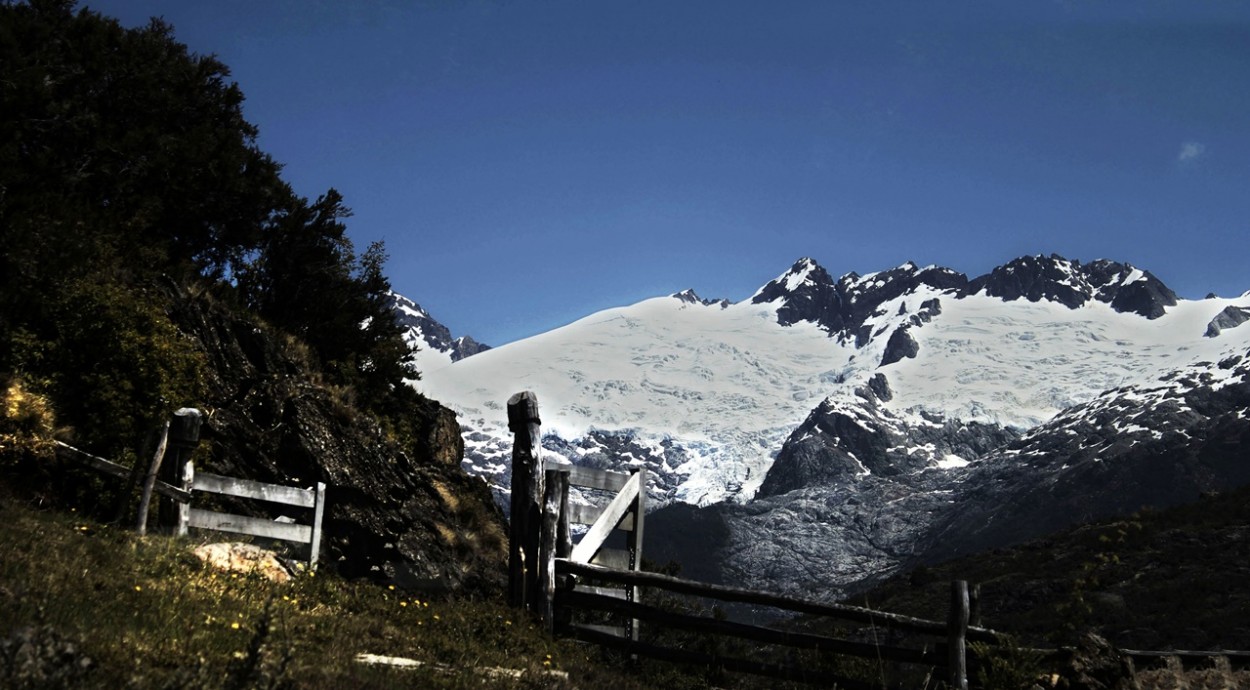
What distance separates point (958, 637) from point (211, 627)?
24.6ft

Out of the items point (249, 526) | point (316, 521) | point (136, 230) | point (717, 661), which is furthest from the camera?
point (136, 230)

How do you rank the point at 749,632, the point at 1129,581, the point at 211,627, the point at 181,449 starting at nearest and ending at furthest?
the point at 211,627 → the point at 749,632 → the point at 181,449 → the point at 1129,581

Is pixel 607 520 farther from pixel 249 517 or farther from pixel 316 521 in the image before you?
pixel 249 517

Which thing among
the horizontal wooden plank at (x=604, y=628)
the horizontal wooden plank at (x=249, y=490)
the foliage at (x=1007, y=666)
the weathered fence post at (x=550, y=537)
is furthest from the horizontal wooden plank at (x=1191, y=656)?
the horizontal wooden plank at (x=249, y=490)

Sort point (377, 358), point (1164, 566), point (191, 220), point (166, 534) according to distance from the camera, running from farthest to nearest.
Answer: point (1164, 566), point (377, 358), point (191, 220), point (166, 534)

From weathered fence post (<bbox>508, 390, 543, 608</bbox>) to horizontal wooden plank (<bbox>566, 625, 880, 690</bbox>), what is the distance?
2.63 ft

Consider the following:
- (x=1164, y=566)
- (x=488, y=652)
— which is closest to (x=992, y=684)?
(x=488, y=652)

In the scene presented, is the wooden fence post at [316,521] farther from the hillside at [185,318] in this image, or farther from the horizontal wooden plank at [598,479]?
the horizontal wooden plank at [598,479]

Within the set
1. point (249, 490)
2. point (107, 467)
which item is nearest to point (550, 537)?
point (249, 490)

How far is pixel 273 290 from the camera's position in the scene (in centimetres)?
3334

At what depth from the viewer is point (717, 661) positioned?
12.3m

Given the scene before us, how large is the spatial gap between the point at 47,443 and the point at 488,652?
367 inches

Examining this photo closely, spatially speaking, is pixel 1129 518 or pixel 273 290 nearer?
pixel 273 290

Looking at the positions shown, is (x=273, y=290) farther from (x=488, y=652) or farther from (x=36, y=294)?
(x=488, y=652)
